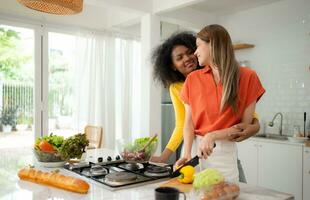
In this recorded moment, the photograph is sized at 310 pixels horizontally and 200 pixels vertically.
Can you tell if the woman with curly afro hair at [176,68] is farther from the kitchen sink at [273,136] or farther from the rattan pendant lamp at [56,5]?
the kitchen sink at [273,136]

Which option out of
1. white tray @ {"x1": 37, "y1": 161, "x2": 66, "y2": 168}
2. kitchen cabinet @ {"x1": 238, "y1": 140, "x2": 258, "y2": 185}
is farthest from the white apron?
kitchen cabinet @ {"x1": 238, "y1": 140, "x2": 258, "y2": 185}

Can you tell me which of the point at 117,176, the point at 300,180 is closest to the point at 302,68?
the point at 300,180

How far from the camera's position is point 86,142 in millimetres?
1672

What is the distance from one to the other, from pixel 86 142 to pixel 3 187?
496 mm

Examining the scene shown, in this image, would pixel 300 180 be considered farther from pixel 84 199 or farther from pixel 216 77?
pixel 84 199

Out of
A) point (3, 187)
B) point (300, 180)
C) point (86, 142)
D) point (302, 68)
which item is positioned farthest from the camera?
point (302, 68)

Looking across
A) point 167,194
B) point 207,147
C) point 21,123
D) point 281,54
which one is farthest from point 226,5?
point 167,194

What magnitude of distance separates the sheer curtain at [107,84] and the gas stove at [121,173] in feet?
8.53

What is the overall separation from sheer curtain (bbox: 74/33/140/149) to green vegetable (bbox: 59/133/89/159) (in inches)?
102

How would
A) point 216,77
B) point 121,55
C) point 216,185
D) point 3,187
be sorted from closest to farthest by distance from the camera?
point 216,185, point 3,187, point 216,77, point 121,55

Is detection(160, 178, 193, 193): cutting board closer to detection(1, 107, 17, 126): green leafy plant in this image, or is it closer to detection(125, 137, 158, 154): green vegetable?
detection(125, 137, 158, 154): green vegetable

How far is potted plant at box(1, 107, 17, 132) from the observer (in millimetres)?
3662

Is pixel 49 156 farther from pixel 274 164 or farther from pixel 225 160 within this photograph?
pixel 274 164

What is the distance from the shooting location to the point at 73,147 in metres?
1.61
